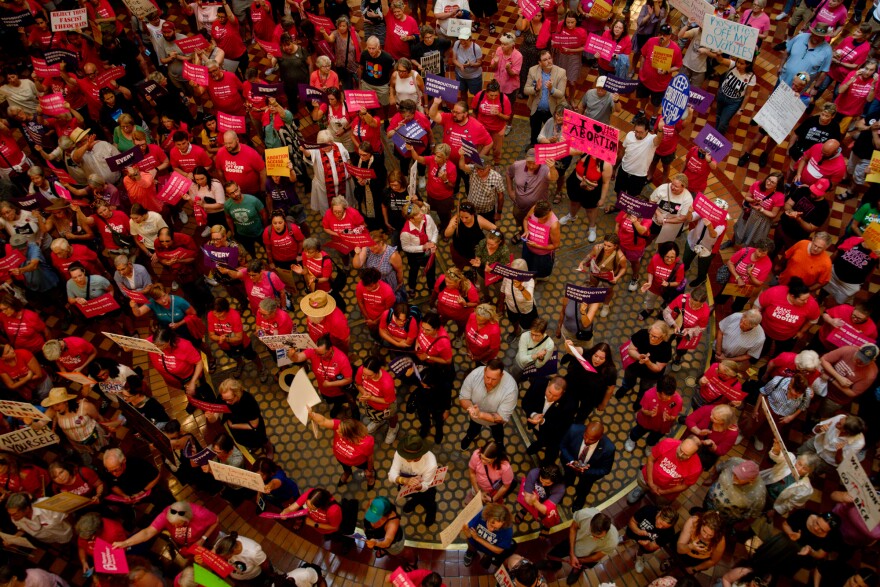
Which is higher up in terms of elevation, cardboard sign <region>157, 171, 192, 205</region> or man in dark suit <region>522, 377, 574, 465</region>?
cardboard sign <region>157, 171, 192, 205</region>

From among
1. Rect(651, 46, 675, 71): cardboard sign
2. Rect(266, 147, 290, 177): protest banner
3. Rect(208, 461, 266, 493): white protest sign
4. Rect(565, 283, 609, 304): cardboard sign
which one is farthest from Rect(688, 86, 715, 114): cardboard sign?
Rect(208, 461, 266, 493): white protest sign

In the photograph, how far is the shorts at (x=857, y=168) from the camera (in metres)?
10.9

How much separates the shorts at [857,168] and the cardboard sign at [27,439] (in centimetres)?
1293

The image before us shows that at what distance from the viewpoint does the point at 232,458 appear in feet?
25.1

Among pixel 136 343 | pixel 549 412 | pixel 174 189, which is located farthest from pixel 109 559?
pixel 174 189

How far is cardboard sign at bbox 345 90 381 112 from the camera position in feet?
33.5

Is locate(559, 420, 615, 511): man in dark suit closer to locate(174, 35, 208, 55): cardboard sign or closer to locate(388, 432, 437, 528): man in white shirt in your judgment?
locate(388, 432, 437, 528): man in white shirt

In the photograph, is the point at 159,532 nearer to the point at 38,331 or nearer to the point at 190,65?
the point at 38,331

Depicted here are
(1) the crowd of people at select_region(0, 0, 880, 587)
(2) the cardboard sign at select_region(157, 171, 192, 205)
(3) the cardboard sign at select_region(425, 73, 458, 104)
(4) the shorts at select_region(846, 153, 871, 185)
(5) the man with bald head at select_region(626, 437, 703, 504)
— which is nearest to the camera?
(5) the man with bald head at select_region(626, 437, 703, 504)

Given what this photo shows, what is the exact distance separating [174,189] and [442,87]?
458cm

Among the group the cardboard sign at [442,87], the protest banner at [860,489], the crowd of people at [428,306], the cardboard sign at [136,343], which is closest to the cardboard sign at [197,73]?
the crowd of people at [428,306]

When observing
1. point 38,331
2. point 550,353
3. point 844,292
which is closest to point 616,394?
point 550,353

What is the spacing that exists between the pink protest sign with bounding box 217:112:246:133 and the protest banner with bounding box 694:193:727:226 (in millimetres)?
7257

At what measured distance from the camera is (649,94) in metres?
12.7
